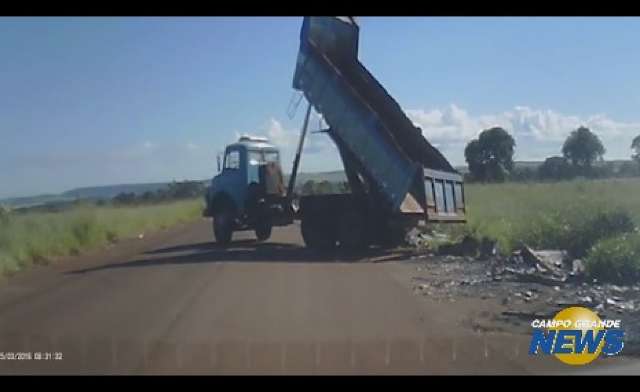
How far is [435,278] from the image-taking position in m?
15.8

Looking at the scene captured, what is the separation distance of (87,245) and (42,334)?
1674 centimetres

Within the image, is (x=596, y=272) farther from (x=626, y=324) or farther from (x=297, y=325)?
(x=297, y=325)

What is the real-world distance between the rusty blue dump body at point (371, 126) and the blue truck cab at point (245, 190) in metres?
3.69

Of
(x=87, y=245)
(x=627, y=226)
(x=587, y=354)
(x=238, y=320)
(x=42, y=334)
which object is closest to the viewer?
(x=587, y=354)

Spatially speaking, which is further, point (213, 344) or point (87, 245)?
point (87, 245)

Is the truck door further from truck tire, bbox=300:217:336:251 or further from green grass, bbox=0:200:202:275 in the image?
green grass, bbox=0:200:202:275

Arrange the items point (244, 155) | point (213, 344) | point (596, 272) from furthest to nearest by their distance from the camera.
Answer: point (244, 155) → point (596, 272) → point (213, 344)

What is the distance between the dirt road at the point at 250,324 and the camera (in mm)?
8523

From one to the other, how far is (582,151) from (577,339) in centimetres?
2553

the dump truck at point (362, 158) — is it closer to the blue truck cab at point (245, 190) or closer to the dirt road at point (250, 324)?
the blue truck cab at point (245, 190)

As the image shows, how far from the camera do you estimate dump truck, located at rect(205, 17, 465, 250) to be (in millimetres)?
19797
